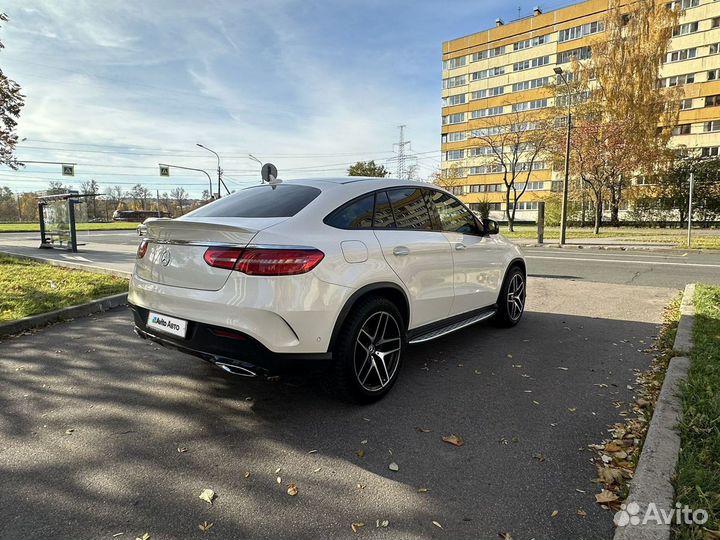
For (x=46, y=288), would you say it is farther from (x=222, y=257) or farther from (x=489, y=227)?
(x=489, y=227)

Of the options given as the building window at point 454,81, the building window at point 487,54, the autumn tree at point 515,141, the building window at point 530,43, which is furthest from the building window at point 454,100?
the building window at point 530,43

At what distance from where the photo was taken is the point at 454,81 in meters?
A: 61.6

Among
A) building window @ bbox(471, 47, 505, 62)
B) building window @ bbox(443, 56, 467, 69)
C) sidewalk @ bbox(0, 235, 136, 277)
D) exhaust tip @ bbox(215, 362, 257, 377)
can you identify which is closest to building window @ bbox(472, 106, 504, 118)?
building window @ bbox(471, 47, 505, 62)

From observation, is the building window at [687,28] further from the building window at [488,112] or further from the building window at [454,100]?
the building window at [454,100]

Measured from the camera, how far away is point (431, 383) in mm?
3729

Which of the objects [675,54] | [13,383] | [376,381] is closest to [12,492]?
[13,383]

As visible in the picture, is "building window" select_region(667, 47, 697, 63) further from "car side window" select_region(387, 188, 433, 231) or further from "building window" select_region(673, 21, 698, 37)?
"car side window" select_region(387, 188, 433, 231)

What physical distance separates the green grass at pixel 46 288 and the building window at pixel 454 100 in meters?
60.2

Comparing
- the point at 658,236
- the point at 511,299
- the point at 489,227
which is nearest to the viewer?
the point at 489,227

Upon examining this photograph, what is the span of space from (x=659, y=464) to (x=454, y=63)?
67.2 metres

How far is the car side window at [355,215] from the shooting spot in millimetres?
3134

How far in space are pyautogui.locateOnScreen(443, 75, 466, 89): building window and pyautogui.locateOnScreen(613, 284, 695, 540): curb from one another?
64.2 meters

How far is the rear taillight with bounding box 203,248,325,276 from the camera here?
2.69 meters

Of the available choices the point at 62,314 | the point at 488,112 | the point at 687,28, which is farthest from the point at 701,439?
the point at 488,112
